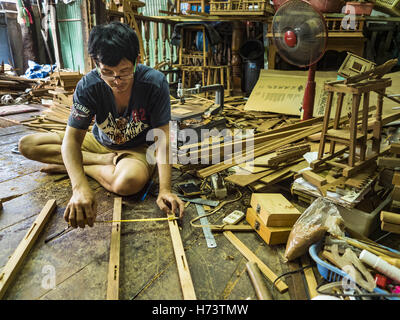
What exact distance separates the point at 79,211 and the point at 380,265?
1.83 m

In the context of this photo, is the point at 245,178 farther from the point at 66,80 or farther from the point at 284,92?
the point at 66,80

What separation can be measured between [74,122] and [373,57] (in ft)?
22.8

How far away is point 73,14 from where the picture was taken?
10.1m

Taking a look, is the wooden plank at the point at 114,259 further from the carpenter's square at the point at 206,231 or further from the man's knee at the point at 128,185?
the carpenter's square at the point at 206,231

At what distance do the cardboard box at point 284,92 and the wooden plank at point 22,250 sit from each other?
14.8 feet

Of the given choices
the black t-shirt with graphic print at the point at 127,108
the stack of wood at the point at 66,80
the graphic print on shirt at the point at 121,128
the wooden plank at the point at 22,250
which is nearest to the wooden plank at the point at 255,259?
the black t-shirt with graphic print at the point at 127,108

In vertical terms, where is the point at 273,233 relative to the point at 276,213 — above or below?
below

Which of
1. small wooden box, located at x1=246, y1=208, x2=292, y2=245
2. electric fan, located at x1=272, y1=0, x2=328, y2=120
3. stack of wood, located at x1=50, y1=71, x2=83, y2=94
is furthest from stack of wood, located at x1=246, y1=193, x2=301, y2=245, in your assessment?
stack of wood, located at x1=50, y1=71, x2=83, y2=94

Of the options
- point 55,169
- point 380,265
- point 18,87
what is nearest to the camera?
point 380,265

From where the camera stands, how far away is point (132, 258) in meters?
1.87

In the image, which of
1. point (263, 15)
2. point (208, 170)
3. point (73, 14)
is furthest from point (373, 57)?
point (73, 14)

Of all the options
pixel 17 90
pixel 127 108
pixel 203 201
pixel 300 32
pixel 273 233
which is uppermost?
pixel 300 32

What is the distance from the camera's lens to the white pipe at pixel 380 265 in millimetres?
1494

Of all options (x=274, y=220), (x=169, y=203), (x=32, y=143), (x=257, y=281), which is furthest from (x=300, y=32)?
(x=32, y=143)
